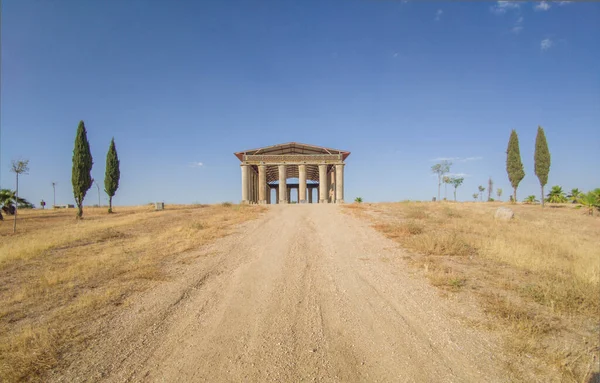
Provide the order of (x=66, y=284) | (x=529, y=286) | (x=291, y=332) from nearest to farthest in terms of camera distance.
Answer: (x=291, y=332) < (x=529, y=286) < (x=66, y=284)

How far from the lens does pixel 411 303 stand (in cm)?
636

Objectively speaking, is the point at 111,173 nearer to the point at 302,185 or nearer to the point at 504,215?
the point at 302,185

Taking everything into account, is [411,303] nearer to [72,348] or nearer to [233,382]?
[233,382]

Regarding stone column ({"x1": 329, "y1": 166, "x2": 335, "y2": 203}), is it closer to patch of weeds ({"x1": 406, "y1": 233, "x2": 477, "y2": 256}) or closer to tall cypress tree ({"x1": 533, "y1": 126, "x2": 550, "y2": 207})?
tall cypress tree ({"x1": 533, "y1": 126, "x2": 550, "y2": 207})

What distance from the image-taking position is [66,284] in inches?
311

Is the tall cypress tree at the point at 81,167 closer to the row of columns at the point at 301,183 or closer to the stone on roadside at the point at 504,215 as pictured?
the row of columns at the point at 301,183

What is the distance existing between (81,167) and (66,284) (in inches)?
1259

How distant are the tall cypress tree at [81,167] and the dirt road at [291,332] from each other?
32.2 m

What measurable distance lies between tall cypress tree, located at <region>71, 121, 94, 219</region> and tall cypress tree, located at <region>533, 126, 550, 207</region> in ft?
207

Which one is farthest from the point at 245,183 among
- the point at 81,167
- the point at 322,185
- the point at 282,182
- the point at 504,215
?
the point at 504,215

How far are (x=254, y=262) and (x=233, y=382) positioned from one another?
5456 mm

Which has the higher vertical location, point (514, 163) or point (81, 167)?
point (514, 163)

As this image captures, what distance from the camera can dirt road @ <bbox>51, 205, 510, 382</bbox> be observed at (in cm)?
426

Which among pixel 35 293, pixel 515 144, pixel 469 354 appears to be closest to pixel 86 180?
pixel 35 293
